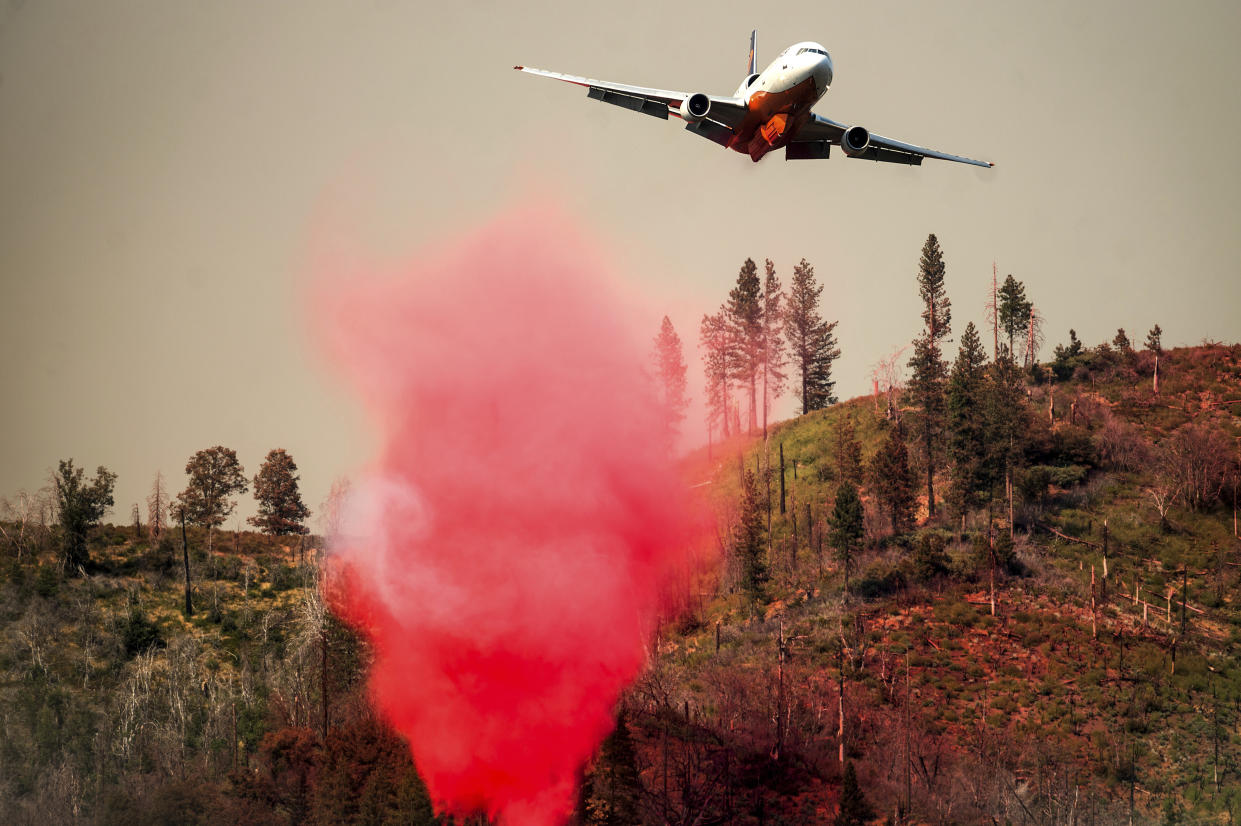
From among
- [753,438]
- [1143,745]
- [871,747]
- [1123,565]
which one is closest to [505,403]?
[871,747]

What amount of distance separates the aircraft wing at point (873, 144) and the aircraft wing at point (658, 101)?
3.10 metres

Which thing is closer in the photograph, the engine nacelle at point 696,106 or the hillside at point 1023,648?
the engine nacelle at point 696,106

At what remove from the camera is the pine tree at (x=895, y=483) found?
296 ft

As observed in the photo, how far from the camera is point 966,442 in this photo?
93.3m

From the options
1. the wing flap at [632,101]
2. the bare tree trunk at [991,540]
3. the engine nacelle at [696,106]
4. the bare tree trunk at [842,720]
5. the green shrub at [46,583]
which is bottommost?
the bare tree trunk at [842,720]

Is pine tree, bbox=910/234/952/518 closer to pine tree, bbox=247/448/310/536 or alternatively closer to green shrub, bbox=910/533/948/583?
green shrub, bbox=910/533/948/583

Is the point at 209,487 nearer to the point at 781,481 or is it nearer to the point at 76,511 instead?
the point at 76,511

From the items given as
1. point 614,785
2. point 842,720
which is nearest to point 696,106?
point 614,785

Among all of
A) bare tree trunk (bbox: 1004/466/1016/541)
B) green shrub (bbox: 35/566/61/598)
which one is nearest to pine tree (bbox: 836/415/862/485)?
bare tree trunk (bbox: 1004/466/1016/541)

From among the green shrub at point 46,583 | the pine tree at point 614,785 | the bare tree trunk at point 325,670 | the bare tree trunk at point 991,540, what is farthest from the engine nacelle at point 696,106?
the green shrub at point 46,583

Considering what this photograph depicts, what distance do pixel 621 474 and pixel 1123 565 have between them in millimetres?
55593

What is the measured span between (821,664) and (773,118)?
42823mm

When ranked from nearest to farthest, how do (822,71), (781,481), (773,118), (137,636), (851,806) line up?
(822,71) < (773,118) < (851,806) < (137,636) < (781,481)

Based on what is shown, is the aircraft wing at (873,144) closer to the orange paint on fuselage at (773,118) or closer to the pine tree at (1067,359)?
the orange paint on fuselage at (773,118)
